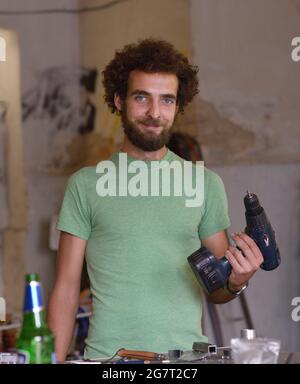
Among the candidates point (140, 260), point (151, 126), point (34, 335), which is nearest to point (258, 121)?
point (151, 126)

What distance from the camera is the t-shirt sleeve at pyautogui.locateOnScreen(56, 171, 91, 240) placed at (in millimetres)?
2232

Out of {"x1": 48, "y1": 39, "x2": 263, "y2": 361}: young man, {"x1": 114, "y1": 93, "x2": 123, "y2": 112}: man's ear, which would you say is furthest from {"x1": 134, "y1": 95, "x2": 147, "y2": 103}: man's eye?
{"x1": 114, "y1": 93, "x2": 123, "y2": 112}: man's ear

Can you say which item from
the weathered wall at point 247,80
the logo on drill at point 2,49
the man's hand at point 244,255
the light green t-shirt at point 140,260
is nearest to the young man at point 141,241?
the light green t-shirt at point 140,260

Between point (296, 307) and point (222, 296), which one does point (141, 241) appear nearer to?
point (222, 296)

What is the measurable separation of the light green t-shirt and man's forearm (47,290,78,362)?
72 millimetres

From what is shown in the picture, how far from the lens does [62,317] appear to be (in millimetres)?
2225

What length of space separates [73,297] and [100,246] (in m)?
0.16

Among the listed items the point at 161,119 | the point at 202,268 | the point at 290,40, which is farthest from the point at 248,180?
the point at 202,268

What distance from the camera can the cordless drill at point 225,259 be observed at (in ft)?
6.14

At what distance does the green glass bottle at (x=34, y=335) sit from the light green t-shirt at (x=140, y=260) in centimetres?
58

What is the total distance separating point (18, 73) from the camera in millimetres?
4477

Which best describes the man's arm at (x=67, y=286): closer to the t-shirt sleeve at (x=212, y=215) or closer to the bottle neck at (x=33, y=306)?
the t-shirt sleeve at (x=212, y=215)

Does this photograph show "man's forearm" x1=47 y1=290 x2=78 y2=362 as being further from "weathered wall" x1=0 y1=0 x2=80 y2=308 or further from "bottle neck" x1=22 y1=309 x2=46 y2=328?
"weathered wall" x1=0 y1=0 x2=80 y2=308

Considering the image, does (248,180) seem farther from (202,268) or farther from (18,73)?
(202,268)
